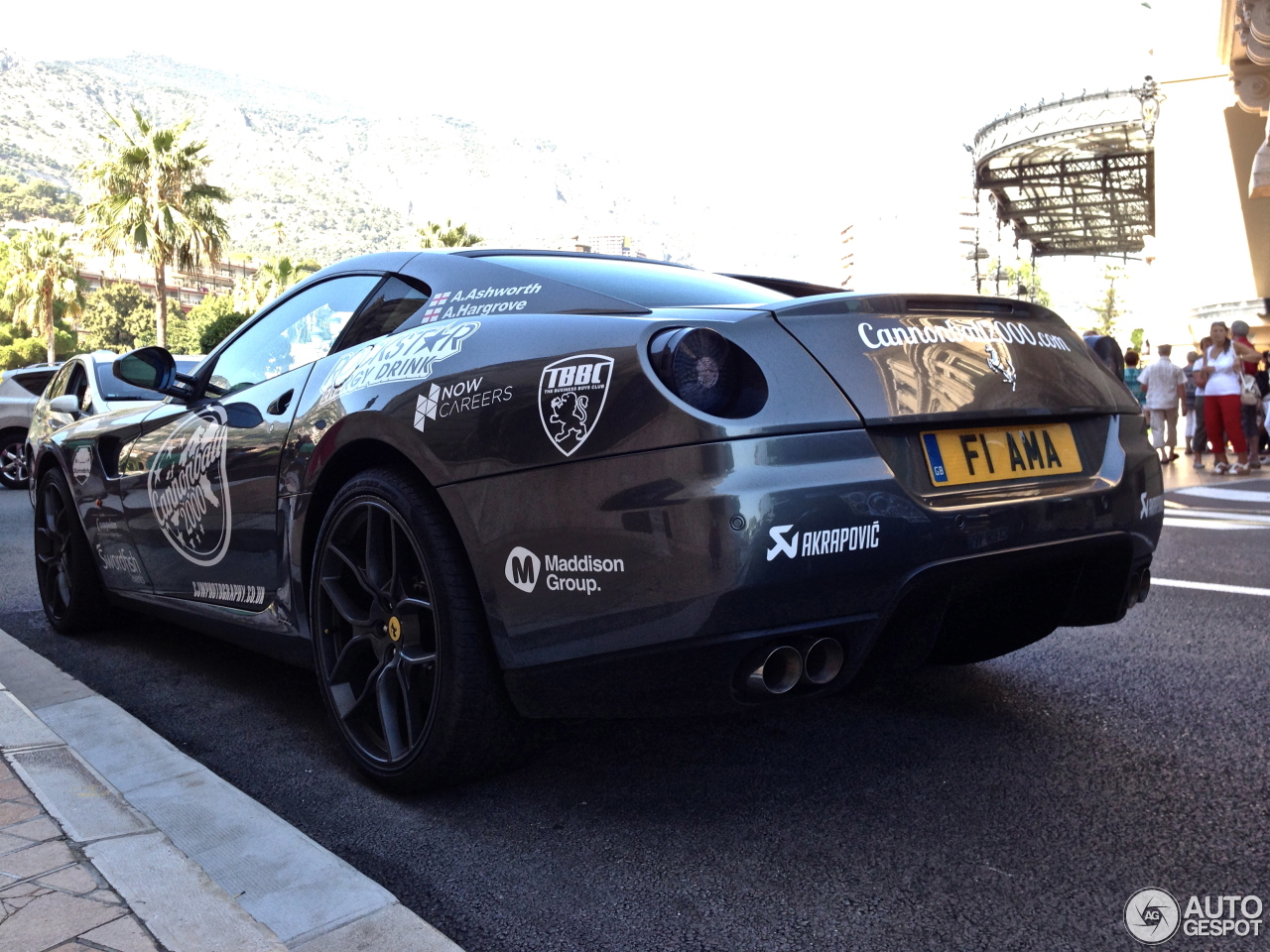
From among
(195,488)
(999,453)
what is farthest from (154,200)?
(999,453)

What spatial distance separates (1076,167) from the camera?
3747cm

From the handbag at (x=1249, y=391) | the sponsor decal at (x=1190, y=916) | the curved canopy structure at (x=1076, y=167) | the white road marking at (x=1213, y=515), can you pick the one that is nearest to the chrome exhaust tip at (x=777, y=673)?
the sponsor decal at (x=1190, y=916)

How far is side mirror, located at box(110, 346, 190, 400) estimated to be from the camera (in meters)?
3.63

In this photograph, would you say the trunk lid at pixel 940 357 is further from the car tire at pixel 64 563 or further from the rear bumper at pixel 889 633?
the car tire at pixel 64 563

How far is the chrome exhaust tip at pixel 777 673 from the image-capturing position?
211cm

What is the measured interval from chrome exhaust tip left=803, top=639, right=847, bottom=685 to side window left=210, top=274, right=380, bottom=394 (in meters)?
1.63

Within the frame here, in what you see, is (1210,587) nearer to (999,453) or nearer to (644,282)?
(999,453)

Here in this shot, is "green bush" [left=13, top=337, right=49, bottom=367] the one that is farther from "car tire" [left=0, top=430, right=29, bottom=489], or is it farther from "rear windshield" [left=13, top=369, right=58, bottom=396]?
"car tire" [left=0, top=430, right=29, bottom=489]

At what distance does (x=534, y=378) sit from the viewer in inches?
91.3

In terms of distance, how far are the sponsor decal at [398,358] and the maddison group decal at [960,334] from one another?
0.90m

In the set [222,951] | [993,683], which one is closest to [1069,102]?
[993,683]

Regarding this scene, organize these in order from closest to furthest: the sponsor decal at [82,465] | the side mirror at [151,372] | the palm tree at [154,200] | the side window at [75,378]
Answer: the side mirror at [151,372] → the sponsor decal at [82,465] → the side window at [75,378] → the palm tree at [154,200]

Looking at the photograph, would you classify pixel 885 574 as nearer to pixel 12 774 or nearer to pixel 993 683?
pixel 993 683

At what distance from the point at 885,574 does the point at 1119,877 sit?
0.71 metres
